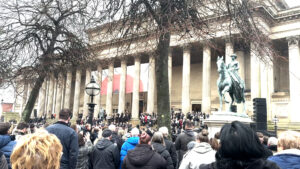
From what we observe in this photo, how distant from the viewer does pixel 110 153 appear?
5.34 metres

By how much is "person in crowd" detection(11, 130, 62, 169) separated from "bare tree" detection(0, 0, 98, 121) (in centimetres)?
1260

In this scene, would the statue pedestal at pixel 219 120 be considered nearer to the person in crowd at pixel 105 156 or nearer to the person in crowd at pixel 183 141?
the person in crowd at pixel 183 141

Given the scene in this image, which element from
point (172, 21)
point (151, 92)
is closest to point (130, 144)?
point (172, 21)

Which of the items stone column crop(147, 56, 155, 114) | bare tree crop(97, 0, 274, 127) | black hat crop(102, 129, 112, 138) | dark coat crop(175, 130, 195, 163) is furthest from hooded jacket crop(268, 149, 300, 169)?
stone column crop(147, 56, 155, 114)

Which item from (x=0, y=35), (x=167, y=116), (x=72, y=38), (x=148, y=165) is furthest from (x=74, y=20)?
(x=148, y=165)

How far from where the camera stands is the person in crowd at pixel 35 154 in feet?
6.29

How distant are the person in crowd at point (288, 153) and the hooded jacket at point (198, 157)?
0.86 m

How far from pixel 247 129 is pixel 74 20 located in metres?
14.8

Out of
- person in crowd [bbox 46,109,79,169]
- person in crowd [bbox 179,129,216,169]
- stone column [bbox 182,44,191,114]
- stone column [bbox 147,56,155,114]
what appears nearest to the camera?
person in crowd [bbox 179,129,216,169]

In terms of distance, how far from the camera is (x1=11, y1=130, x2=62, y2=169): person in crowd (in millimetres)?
1918

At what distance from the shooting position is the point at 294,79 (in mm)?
27094

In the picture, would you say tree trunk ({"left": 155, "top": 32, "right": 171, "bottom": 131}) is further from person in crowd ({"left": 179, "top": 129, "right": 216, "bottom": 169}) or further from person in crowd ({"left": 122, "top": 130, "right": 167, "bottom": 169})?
person in crowd ({"left": 179, "top": 129, "right": 216, "bottom": 169})

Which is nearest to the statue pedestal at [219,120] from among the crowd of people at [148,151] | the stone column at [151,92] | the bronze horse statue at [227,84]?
the bronze horse statue at [227,84]

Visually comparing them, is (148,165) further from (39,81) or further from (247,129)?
(39,81)
